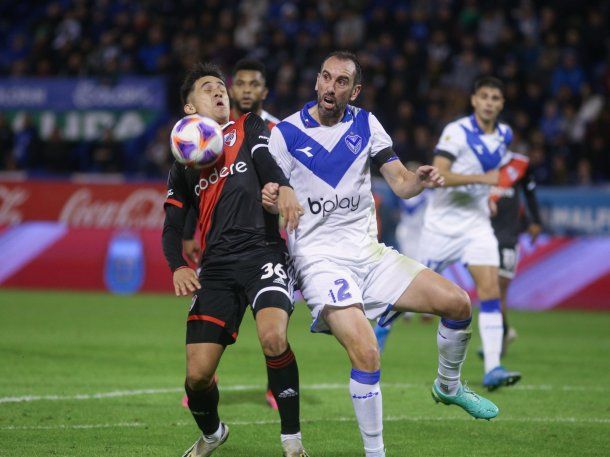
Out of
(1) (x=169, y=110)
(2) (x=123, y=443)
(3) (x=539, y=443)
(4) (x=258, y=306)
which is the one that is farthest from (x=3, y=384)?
(1) (x=169, y=110)

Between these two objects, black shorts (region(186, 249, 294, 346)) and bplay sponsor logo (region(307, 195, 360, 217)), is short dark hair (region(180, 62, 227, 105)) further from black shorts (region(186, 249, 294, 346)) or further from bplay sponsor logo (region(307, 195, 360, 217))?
black shorts (region(186, 249, 294, 346))

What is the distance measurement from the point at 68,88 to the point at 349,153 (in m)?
17.2

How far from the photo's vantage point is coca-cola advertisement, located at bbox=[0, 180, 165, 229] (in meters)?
19.4

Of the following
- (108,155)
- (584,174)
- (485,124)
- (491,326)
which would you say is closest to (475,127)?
(485,124)

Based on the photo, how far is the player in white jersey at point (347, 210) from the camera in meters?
6.61

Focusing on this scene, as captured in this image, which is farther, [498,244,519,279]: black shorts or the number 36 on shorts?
[498,244,519,279]: black shorts

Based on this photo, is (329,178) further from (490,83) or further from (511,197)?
(511,197)

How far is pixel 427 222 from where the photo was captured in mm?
10445

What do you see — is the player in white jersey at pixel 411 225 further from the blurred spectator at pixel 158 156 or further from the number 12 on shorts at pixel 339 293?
the number 12 on shorts at pixel 339 293

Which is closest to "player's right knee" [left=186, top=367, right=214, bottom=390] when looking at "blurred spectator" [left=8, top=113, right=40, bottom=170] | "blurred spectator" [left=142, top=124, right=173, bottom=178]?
"blurred spectator" [left=142, top=124, right=173, bottom=178]

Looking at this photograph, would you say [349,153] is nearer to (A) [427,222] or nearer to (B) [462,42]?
(A) [427,222]

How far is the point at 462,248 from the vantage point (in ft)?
32.7

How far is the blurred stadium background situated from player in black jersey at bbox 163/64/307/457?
9.46 metres

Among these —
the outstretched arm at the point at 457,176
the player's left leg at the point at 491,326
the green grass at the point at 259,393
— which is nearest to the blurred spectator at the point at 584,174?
the green grass at the point at 259,393
